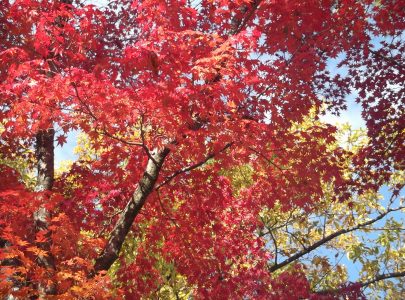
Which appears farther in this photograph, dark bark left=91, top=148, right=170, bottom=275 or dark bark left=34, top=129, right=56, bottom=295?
dark bark left=91, top=148, right=170, bottom=275

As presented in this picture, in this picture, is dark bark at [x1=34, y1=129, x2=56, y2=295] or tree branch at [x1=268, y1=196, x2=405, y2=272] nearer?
dark bark at [x1=34, y1=129, x2=56, y2=295]

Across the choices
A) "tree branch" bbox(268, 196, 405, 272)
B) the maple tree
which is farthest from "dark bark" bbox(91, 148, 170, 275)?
"tree branch" bbox(268, 196, 405, 272)

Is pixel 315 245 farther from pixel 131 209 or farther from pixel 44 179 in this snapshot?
pixel 44 179

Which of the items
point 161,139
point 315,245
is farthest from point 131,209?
point 315,245

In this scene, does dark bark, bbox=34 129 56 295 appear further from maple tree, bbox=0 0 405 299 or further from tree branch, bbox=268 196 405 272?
tree branch, bbox=268 196 405 272

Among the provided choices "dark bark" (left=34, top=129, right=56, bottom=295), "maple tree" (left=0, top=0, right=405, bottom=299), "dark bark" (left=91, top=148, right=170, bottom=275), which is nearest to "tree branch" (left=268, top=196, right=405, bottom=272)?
"maple tree" (left=0, top=0, right=405, bottom=299)

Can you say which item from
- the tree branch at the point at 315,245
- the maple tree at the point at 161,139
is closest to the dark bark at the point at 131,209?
the maple tree at the point at 161,139

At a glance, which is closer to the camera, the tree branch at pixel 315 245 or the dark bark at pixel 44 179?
the dark bark at pixel 44 179

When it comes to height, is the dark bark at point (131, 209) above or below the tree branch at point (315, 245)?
below

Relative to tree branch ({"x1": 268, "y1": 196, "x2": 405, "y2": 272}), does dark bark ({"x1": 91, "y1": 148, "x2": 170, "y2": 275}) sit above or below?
below

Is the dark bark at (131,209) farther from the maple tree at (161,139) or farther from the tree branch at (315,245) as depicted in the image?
the tree branch at (315,245)

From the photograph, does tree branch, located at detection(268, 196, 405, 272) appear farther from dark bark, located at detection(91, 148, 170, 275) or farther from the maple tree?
dark bark, located at detection(91, 148, 170, 275)

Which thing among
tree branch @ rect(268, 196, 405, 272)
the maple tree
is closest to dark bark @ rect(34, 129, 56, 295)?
the maple tree

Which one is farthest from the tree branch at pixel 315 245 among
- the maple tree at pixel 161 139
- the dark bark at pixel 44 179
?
the dark bark at pixel 44 179
